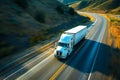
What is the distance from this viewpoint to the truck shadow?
2331 centimetres

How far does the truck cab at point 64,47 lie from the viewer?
85.6ft

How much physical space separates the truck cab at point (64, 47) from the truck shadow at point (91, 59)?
1010 mm

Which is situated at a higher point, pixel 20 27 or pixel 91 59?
pixel 20 27

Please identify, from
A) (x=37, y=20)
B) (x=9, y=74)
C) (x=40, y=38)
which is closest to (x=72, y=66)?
(x=9, y=74)

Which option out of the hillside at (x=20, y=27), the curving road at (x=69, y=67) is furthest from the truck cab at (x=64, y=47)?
the hillside at (x=20, y=27)

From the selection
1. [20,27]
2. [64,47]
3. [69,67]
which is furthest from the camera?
[20,27]

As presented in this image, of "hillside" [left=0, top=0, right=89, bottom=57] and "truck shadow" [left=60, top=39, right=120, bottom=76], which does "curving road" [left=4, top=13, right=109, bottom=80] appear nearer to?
"truck shadow" [left=60, top=39, right=120, bottom=76]

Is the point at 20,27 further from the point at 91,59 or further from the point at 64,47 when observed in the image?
the point at 91,59

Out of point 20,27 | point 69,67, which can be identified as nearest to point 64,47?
point 69,67

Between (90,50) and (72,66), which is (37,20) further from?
(72,66)

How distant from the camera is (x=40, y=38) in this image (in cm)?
3912

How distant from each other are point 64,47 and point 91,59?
15.1 ft

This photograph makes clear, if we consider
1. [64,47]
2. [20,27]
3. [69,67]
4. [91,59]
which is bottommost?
[91,59]

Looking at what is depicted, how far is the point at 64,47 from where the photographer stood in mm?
26906
